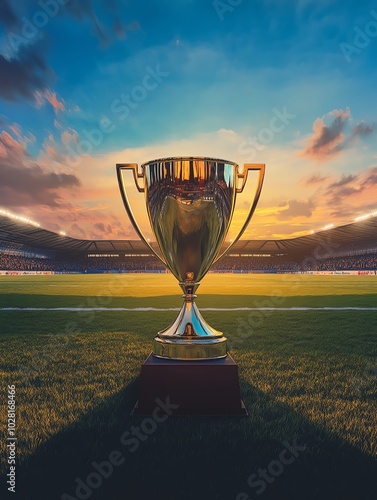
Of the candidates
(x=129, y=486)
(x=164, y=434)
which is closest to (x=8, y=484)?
(x=129, y=486)

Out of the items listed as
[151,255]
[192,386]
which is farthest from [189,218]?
[151,255]

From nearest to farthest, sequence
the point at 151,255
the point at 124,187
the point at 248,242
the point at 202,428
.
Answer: the point at 202,428
the point at 124,187
the point at 248,242
the point at 151,255

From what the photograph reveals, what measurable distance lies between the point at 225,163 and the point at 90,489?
1747 millimetres

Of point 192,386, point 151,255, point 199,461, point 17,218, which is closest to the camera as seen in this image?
point 199,461

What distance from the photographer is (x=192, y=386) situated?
2.41 meters

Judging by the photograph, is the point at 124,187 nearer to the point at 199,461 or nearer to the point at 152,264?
the point at 199,461

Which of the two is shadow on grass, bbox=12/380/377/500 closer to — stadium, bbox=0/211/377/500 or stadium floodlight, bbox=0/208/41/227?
stadium, bbox=0/211/377/500

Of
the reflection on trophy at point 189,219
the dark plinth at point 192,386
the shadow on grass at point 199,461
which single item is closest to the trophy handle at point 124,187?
the reflection on trophy at point 189,219

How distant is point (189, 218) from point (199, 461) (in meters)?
1.27

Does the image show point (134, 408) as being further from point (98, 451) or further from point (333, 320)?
point (333, 320)

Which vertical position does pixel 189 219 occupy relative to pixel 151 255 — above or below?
below

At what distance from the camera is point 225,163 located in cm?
242

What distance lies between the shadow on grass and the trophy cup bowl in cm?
44

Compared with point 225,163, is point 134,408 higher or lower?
lower
